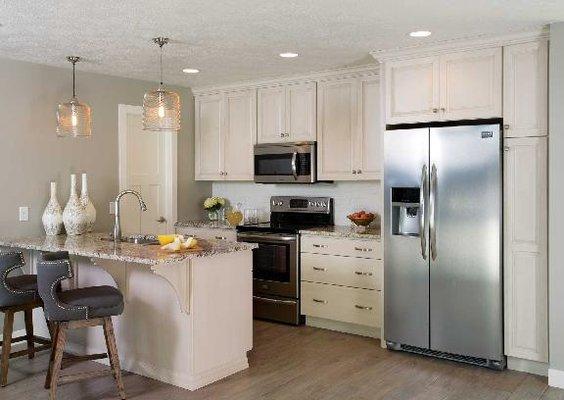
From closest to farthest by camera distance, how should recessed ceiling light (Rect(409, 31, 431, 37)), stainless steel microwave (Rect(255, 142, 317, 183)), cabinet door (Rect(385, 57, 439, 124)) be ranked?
recessed ceiling light (Rect(409, 31, 431, 37)) → cabinet door (Rect(385, 57, 439, 124)) → stainless steel microwave (Rect(255, 142, 317, 183))

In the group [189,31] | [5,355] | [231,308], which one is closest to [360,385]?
[231,308]

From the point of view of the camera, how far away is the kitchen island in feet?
12.0

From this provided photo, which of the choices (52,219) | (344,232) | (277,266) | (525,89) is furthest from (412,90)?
(52,219)

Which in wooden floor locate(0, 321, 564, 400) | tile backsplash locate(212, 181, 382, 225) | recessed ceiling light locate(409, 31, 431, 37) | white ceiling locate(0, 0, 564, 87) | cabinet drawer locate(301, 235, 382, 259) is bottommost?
wooden floor locate(0, 321, 564, 400)

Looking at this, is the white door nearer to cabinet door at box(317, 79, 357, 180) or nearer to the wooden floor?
cabinet door at box(317, 79, 357, 180)

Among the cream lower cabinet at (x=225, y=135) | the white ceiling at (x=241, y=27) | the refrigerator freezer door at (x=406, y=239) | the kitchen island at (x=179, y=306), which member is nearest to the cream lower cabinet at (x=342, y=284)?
the refrigerator freezer door at (x=406, y=239)

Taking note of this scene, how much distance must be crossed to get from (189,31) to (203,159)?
2520 mm

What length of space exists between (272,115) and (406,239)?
6.76 ft

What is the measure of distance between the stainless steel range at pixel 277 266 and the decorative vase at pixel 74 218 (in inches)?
56.8

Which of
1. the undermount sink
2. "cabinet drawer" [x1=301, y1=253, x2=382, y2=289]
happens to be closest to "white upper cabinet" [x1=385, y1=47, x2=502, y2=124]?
"cabinet drawer" [x1=301, y1=253, x2=382, y2=289]

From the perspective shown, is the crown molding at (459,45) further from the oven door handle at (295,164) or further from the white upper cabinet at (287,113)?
the oven door handle at (295,164)

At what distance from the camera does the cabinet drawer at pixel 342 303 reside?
4.82m

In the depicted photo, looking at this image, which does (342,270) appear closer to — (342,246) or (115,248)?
(342,246)

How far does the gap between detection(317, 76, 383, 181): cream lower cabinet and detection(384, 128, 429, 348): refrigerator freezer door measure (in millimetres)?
663
